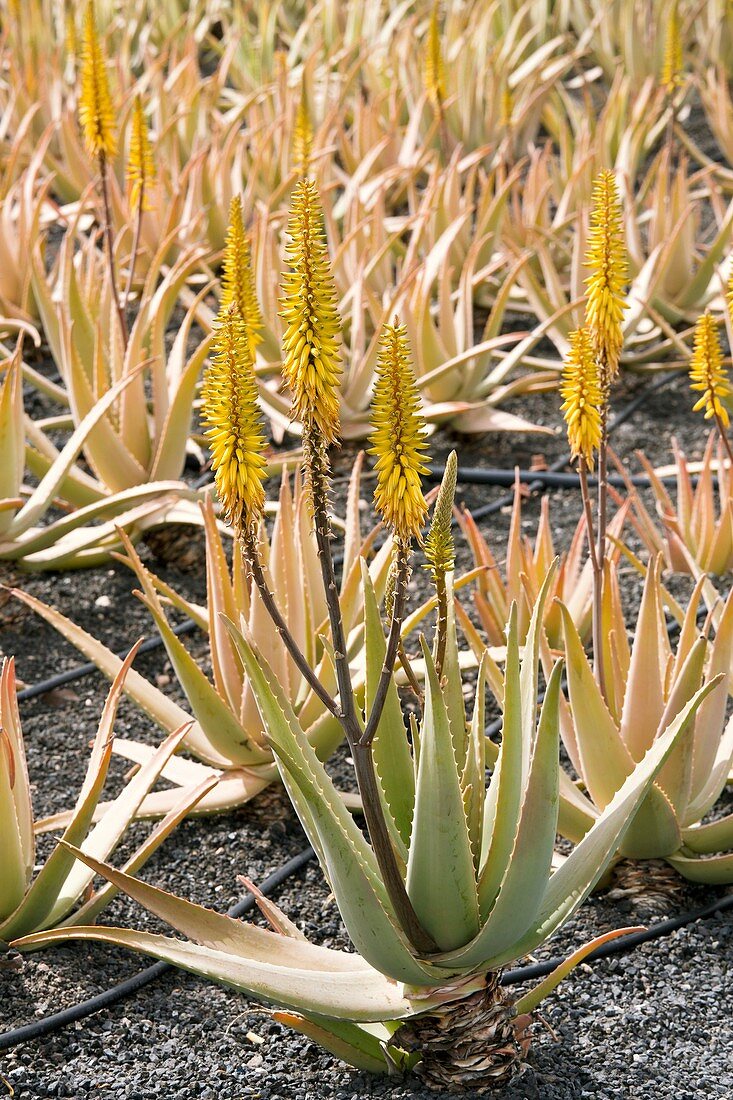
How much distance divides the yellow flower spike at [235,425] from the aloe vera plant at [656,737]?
60 centimetres

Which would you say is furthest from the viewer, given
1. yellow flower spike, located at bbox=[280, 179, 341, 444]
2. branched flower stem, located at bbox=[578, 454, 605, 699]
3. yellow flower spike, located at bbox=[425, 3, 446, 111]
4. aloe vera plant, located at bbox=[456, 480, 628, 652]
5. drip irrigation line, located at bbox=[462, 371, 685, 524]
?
yellow flower spike, located at bbox=[425, 3, 446, 111]

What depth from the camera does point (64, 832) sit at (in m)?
1.56

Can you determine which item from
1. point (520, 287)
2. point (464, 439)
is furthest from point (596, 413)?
point (520, 287)

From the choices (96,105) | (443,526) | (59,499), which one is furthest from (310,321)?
(59,499)

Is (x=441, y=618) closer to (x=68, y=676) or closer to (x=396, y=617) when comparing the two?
(x=396, y=617)

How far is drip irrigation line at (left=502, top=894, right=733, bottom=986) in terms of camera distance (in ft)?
4.95

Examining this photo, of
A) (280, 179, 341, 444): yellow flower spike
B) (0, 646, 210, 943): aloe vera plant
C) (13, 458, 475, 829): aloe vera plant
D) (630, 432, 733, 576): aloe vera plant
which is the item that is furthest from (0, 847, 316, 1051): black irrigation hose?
(630, 432, 733, 576): aloe vera plant

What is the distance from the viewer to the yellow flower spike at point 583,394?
4.48 ft

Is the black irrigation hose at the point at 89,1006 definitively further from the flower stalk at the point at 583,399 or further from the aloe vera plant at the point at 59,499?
the aloe vera plant at the point at 59,499

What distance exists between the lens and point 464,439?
3066mm

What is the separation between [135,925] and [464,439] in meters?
1.68

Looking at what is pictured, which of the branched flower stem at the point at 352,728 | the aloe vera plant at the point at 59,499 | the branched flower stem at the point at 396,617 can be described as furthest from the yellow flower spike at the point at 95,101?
the branched flower stem at the point at 396,617

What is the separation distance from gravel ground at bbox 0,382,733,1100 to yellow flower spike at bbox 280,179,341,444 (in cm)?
76

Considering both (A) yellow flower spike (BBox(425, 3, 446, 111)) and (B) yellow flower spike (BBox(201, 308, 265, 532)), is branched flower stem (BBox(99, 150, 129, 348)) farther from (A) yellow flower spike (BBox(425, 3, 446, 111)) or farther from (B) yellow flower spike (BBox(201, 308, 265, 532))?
(B) yellow flower spike (BBox(201, 308, 265, 532))
